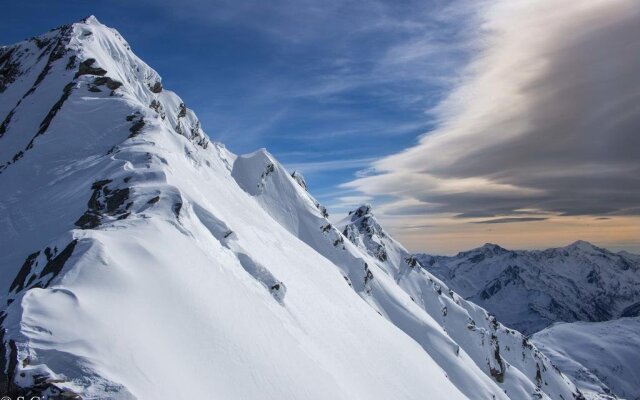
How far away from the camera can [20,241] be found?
25797 millimetres

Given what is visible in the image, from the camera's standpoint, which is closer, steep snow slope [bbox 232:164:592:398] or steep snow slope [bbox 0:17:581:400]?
steep snow slope [bbox 0:17:581:400]

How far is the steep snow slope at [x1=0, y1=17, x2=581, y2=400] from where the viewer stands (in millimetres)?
12664

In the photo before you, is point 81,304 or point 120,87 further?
point 120,87

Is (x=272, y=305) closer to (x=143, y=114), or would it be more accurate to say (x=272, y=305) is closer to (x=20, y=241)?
(x=20, y=241)

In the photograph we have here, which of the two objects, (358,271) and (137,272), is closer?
(137,272)

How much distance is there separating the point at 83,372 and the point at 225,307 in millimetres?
9209

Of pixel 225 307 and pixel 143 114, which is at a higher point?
pixel 143 114

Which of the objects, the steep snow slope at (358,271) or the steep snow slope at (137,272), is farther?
the steep snow slope at (358,271)

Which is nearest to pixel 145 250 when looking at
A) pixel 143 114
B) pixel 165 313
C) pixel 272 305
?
pixel 165 313

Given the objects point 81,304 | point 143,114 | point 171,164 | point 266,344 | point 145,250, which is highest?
point 143,114

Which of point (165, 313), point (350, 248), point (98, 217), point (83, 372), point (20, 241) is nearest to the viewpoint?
point (83, 372)

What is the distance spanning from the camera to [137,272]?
17406mm

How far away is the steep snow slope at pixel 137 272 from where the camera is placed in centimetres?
1266

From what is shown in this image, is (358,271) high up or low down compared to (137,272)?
down
